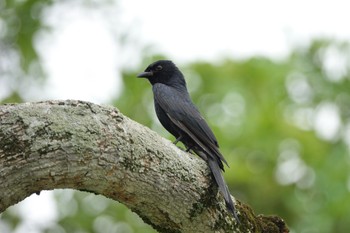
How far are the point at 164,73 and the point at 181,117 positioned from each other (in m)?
1.31

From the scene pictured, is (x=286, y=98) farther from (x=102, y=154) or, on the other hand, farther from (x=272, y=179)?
(x=102, y=154)

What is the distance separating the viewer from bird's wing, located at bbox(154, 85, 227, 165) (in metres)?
5.62

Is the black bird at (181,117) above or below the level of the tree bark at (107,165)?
above

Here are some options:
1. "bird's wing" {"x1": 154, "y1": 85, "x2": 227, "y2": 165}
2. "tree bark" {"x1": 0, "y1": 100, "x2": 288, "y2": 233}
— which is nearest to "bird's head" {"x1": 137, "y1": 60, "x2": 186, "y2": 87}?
"bird's wing" {"x1": 154, "y1": 85, "x2": 227, "y2": 165}

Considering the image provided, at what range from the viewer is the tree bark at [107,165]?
3830mm

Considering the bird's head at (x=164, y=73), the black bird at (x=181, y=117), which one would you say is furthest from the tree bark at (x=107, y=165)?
the bird's head at (x=164, y=73)

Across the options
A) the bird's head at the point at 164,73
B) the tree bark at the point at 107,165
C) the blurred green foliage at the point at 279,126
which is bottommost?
the tree bark at the point at 107,165

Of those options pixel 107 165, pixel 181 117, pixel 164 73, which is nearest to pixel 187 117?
pixel 181 117

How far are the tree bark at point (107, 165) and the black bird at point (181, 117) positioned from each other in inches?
8.4

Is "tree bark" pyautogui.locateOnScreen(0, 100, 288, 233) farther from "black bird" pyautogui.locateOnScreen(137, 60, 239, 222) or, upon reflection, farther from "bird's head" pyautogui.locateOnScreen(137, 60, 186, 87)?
"bird's head" pyautogui.locateOnScreen(137, 60, 186, 87)

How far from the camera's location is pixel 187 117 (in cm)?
609

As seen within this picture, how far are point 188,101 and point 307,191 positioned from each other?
269 inches

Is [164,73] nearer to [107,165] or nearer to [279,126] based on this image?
[107,165]

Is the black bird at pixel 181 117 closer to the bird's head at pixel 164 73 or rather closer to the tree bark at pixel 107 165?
the bird's head at pixel 164 73
